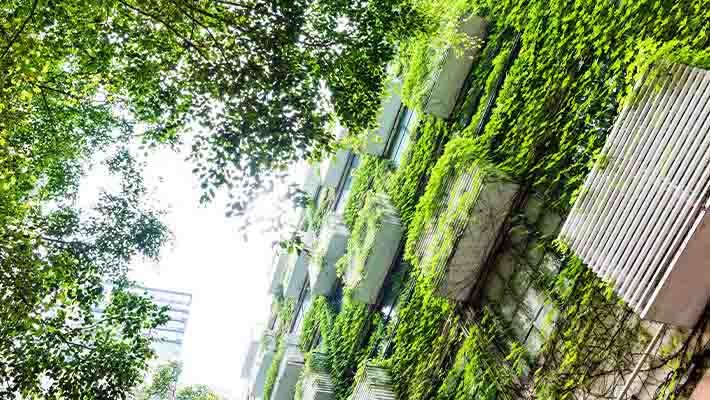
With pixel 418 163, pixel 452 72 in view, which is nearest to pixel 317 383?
pixel 418 163

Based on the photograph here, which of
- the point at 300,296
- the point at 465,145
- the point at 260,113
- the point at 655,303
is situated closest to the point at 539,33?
the point at 465,145

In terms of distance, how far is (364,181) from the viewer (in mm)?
13523

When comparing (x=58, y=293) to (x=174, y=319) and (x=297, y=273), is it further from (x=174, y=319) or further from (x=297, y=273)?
(x=174, y=319)

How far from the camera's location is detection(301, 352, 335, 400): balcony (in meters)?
11.1

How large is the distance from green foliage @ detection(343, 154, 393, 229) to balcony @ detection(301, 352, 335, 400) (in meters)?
3.41

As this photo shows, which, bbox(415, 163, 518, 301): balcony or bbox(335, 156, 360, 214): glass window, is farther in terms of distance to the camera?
bbox(335, 156, 360, 214): glass window

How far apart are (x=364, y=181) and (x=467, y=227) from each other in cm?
710

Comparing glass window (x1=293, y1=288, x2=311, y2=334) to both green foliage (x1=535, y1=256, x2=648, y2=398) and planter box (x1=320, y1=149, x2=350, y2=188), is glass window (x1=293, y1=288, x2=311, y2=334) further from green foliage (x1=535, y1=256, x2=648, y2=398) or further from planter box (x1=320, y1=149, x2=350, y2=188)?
green foliage (x1=535, y1=256, x2=648, y2=398)

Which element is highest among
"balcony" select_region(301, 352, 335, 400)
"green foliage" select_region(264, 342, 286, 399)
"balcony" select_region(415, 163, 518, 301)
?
"balcony" select_region(415, 163, 518, 301)

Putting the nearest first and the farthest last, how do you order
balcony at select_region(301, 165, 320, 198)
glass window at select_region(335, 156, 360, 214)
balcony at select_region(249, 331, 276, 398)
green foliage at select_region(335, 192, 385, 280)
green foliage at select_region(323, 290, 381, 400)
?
green foliage at select_region(335, 192, 385, 280) < green foliage at select_region(323, 290, 381, 400) < glass window at select_region(335, 156, 360, 214) < balcony at select_region(249, 331, 276, 398) < balcony at select_region(301, 165, 320, 198)

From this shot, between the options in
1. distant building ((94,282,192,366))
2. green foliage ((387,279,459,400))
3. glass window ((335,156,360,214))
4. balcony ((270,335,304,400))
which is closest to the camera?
green foliage ((387,279,459,400))

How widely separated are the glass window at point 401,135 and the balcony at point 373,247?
158 centimetres

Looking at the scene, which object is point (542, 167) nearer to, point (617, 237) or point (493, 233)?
point (493, 233)

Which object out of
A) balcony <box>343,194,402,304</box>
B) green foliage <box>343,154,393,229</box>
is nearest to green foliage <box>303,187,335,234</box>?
green foliage <box>343,154,393,229</box>
